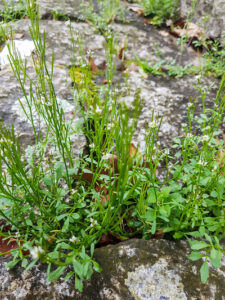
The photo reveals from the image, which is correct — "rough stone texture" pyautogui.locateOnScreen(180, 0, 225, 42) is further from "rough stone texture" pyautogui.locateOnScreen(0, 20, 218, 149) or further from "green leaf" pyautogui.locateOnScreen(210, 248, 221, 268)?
"green leaf" pyautogui.locateOnScreen(210, 248, 221, 268)

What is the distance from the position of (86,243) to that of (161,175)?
2.46 feet

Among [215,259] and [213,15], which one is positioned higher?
[213,15]

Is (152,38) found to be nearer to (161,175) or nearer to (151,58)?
(151,58)

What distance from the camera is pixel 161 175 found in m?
1.69

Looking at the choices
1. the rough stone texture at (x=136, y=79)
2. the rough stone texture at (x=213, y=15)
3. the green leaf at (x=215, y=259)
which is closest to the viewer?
the green leaf at (x=215, y=259)

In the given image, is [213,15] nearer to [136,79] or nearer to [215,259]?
[136,79]

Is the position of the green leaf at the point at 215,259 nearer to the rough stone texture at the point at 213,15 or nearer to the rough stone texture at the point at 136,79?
the rough stone texture at the point at 136,79

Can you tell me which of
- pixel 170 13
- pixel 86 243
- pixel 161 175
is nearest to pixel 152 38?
pixel 170 13

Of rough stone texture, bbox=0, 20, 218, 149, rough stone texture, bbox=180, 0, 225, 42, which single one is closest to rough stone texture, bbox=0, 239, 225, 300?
rough stone texture, bbox=0, 20, 218, 149

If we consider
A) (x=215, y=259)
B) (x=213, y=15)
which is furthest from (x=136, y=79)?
(x=215, y=259)

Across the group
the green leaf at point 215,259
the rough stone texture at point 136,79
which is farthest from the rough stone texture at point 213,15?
the green leaf at point 215,259

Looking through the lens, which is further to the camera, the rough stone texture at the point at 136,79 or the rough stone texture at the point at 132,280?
the rough stone texture at the point at 136,79

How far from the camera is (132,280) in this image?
44.4 inches

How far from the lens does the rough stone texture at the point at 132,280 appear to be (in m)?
1.06
